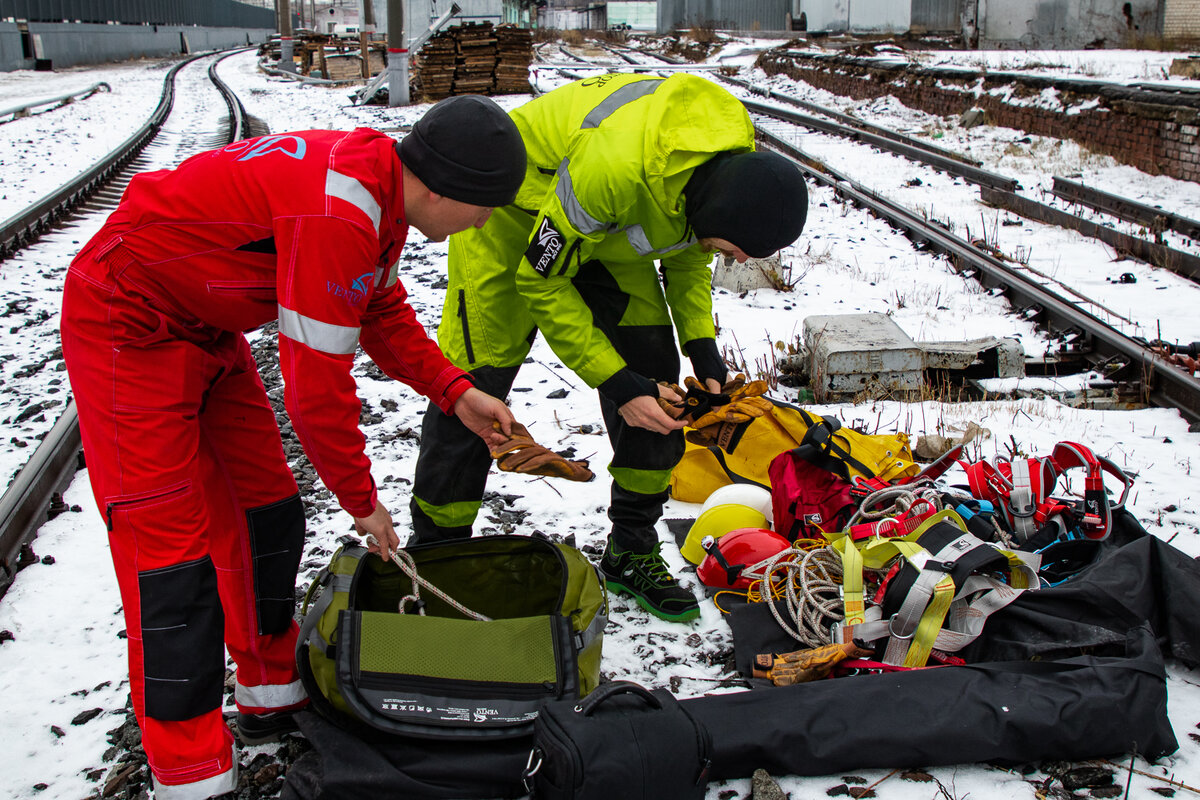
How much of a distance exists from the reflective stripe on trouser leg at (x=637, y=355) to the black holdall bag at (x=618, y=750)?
1.08 metres

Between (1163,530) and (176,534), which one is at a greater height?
(176,534)

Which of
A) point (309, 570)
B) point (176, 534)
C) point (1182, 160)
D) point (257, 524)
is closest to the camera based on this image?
point (176, 534)

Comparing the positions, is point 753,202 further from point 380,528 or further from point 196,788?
point 196,788

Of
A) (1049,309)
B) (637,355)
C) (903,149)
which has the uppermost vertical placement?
(903,149)

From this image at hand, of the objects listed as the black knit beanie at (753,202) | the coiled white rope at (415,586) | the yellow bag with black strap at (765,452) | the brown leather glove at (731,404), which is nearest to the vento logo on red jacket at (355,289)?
the coiled white rope at (415,586)

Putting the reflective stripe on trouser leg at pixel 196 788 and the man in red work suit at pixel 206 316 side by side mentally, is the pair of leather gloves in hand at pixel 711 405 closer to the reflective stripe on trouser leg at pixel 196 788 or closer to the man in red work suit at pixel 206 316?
the man in red work suit at pixel 206 316

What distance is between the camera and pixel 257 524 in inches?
101

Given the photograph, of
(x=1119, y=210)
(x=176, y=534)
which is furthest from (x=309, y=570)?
(x=1119, y=210)

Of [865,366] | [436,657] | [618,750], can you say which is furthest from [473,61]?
[618,750]

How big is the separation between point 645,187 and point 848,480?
1537mm

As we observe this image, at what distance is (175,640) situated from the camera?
2.15 meters

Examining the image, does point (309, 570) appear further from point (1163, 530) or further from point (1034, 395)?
point (1034, 395)

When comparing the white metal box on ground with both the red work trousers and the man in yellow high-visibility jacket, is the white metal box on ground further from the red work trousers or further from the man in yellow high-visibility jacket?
the red work trousers

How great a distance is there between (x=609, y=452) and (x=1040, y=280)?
4259mm
